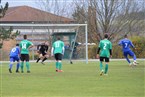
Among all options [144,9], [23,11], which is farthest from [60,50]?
[23,11]

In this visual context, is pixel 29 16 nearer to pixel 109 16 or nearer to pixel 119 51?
pixel 109 16

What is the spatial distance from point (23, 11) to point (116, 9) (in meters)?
26.5

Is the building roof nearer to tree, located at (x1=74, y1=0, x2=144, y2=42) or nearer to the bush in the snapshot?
tree, located at (x1=74, y1=0, x2=144, y2=42)

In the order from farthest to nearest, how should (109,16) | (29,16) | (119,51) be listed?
1. (29,16)
2. (109,16)
3. (119,51)

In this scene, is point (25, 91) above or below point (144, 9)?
below

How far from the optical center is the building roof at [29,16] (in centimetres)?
6506

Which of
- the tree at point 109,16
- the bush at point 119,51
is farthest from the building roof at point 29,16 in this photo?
the bush at point 119,51

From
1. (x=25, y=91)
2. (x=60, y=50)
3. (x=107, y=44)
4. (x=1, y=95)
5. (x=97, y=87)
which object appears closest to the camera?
(x=1, y=95)

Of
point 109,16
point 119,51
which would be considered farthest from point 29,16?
point 119,51

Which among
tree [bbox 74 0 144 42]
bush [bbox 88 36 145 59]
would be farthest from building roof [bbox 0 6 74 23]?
bush [bbox 88 36 145 59]

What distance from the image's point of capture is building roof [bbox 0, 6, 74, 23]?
65.1 metres

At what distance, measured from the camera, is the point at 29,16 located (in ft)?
255

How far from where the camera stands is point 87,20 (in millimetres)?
60094

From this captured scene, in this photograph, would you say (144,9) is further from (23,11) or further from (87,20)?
(23,11)
